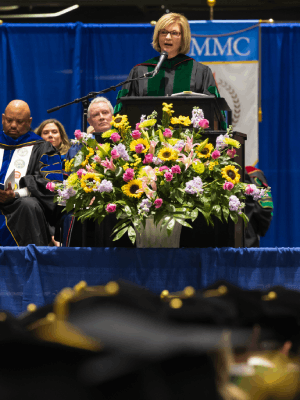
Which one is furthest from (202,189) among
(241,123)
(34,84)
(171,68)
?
(34,84)

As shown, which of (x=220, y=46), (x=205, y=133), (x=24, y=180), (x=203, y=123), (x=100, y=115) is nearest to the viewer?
(x=203, y=123)

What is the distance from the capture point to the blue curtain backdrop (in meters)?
5.55

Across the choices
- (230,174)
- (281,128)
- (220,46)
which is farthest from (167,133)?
(281,128)

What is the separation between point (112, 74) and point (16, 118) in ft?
7.70

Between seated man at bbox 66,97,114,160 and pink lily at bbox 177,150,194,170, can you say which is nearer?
pink lily at bbox 177,150,194,170

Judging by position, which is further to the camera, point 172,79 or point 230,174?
point 172,79

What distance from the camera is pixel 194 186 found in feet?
5.90

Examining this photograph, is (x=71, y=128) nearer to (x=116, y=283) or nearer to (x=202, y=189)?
(x=202, y=189)

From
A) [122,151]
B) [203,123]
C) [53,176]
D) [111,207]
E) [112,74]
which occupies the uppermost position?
[112,74]

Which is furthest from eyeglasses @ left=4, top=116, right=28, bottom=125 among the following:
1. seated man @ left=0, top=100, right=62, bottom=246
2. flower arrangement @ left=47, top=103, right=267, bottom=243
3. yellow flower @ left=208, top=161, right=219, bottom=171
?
yellow flower @ left=208, top=161, right=219, bottom=171

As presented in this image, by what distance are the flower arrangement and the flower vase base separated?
0.16 ft

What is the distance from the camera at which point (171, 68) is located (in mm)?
3156

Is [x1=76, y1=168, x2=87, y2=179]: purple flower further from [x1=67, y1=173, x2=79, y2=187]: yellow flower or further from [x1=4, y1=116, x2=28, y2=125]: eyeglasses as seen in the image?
[x1=4, y1=116, x2=28, y2=125]: eyeglasses

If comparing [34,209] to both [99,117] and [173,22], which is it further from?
[173,22]
